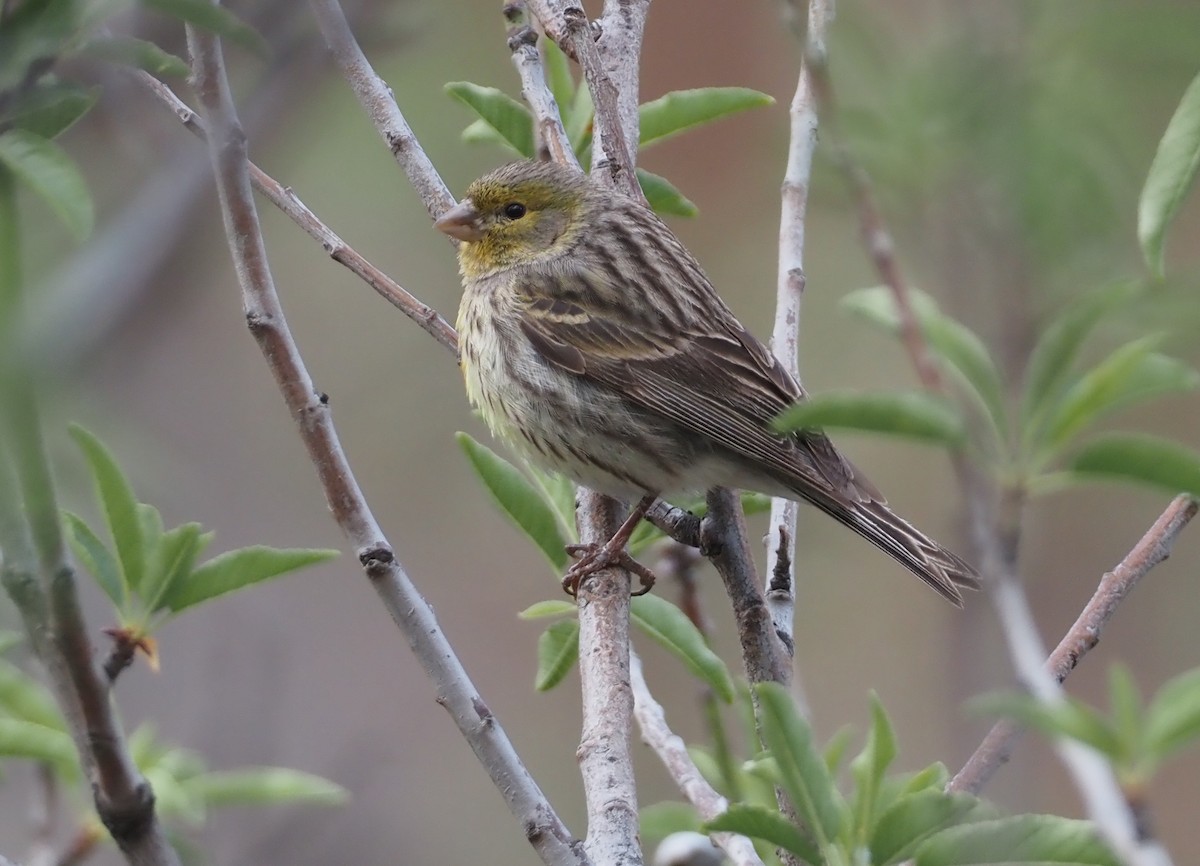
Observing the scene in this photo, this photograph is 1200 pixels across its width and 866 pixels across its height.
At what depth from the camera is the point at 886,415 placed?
177 centimetres

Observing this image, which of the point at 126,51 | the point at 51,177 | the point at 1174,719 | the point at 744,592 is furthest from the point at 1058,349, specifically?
the point at 744,592

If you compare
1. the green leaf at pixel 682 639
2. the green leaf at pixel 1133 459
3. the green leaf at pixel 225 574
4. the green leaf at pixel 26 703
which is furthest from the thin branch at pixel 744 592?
the green leaf at pixel 26 703

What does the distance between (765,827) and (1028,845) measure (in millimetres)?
416

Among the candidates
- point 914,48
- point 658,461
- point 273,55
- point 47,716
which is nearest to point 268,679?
point 658,461

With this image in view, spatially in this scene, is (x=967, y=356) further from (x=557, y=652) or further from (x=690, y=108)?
(x=690, y=108)

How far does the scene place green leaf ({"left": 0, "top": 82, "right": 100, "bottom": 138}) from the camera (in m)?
1.79

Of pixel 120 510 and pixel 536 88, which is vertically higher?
pixel 536 88

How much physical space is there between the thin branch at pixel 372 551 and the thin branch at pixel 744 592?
619mm

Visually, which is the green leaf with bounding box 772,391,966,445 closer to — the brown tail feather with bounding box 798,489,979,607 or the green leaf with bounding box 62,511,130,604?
the green leaf with bounding box 62,511,130,604

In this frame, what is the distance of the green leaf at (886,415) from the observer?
169cm

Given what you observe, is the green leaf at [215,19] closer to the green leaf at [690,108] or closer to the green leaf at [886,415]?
the green leaf at [886,415]

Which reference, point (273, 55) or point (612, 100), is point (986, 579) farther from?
point (612, 100)

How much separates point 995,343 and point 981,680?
472mm

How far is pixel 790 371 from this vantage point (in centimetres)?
435
